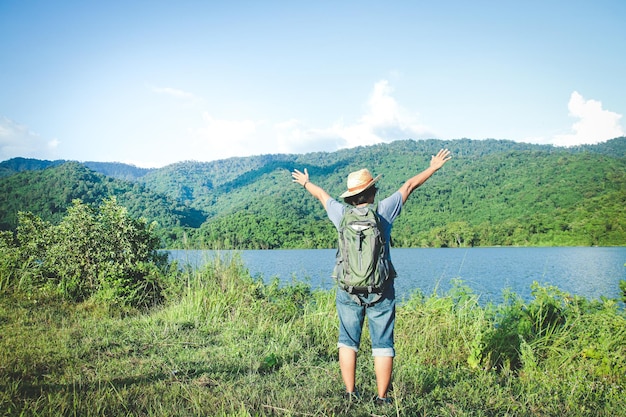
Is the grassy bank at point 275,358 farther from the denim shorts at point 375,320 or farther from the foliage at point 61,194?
the foliage at point 61,194

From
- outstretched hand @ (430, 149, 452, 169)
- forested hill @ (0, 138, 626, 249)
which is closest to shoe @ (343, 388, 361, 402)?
outstretched hand @ (430, 149, 452, 169)

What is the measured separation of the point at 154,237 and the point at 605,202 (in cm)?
7262

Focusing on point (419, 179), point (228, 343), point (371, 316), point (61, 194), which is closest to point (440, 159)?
point (419, 179)

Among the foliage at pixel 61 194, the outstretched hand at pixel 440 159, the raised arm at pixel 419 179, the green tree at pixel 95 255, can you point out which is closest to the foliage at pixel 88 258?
the green tree at pixel 95 255

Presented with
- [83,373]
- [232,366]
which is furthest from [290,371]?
[83,373]

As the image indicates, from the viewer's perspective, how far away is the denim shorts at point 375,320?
308 cm

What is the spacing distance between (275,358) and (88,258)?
18.9ft

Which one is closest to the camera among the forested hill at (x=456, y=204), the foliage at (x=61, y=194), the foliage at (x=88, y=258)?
the foliage at (x=88, y=258)

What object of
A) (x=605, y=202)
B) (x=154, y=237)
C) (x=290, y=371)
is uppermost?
(x=605, y=202)

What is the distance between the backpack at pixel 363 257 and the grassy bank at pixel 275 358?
797 millimetres

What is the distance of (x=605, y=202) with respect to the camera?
62125mm

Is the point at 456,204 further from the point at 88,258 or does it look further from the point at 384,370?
the point at 384,370

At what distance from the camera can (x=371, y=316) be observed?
311 cm

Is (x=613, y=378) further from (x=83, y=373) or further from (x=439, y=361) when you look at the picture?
(x=83, y=373)
